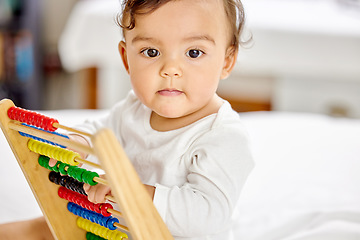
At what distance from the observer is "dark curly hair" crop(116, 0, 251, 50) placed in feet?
2.87

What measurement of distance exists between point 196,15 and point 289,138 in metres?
0.93

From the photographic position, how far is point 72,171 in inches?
34.0

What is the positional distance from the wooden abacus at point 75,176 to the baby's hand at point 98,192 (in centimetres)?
2

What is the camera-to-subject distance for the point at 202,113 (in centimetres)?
99

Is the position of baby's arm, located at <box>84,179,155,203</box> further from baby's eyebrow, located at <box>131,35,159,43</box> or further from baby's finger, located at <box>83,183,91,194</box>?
baby's eyebrow, located at <box>131,35,159,43</box>

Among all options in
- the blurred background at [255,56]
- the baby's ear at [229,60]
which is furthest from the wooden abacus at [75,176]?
the blurred background at [255,56]

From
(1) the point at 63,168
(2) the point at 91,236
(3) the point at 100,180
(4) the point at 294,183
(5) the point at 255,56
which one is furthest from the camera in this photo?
(5) the point at 255,56

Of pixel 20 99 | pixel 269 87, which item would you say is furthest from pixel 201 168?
pixel 20 99

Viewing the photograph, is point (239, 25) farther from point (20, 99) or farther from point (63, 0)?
point (63, 0)

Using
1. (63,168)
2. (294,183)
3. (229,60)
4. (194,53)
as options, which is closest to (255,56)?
(294,183)

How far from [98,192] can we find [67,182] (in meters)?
0.12

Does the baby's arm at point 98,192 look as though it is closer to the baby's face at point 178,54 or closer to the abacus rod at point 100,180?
the abacus rod at point 100,180

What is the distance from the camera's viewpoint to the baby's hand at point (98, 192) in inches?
32.3

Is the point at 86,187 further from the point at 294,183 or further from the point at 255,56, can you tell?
the point at 255,56
